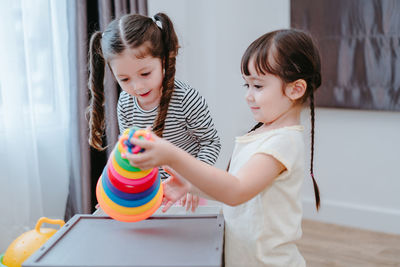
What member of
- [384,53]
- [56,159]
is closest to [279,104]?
[56,159]

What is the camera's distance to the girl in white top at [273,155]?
36.2 inches

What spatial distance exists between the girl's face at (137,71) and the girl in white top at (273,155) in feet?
1.18

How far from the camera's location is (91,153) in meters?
2.28

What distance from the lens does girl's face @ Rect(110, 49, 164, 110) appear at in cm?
124

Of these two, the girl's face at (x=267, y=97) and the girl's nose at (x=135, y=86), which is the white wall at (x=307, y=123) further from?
the girl's face at (x=267, y=97)

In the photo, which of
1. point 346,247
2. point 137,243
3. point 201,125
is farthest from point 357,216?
point 137,243

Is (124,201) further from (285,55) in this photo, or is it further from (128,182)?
(285,55)

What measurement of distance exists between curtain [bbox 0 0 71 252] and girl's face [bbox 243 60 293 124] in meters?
1.33

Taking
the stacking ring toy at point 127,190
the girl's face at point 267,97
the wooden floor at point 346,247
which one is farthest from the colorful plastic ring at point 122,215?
the wooden floor at point 346,247

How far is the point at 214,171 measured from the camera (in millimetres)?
844

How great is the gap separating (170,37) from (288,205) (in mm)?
669

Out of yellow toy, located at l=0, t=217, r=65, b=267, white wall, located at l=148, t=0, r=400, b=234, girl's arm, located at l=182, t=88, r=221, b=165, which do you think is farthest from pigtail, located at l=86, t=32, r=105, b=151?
white wall, located at l=148, t=0, r=400, b=234

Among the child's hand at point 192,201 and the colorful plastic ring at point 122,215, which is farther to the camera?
the child's hand at point 192,201

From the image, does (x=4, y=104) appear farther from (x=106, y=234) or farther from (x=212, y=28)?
(x=212, y=28)
